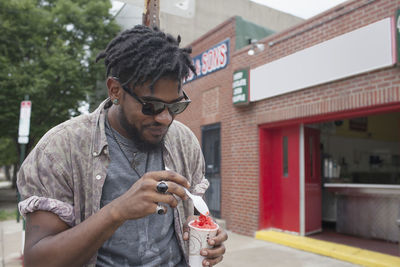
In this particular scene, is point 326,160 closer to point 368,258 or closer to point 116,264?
point 368,258

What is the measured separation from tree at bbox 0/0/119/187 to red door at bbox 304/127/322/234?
11.3 metres

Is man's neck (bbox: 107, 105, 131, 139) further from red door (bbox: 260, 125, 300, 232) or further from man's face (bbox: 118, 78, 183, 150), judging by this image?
red door (bbox: 260, 125, 300, 232)

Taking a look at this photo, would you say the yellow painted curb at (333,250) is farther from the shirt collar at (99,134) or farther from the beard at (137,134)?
the shirt collar at (99,134)

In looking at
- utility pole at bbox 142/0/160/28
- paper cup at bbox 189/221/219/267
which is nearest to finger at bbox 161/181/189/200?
paper cup at bbox 189/221/219/267

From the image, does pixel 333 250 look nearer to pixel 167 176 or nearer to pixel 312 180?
pixel 312 180

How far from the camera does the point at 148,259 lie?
65.7 inches

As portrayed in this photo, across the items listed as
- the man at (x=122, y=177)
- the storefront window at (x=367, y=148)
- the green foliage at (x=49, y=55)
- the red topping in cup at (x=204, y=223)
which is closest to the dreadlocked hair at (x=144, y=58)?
the man at (x=122, y=177)

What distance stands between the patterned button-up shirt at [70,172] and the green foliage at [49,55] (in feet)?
44.6

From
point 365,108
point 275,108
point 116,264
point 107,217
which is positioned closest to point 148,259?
point 116,264

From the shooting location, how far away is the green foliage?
13.9 meters

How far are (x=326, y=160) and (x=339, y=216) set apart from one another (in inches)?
56.2

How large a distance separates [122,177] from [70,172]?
273 mm

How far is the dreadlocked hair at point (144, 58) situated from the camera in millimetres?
1648

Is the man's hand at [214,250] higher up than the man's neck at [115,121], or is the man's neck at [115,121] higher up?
the man's neck at [115,121]
